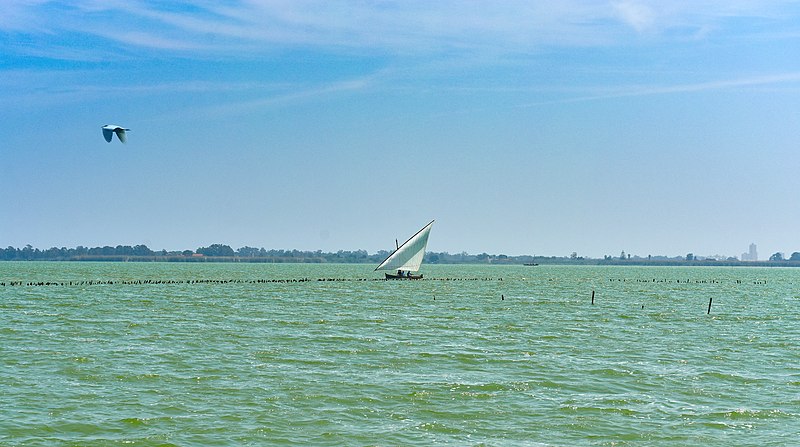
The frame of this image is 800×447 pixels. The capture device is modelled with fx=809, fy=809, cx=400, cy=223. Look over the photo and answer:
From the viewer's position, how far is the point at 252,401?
2712cm

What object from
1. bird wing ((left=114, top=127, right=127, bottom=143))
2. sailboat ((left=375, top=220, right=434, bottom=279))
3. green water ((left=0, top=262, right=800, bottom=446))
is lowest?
green water ((left=0, top=262, right=800, bottom=446))

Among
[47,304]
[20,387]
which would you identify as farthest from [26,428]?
[47,304]

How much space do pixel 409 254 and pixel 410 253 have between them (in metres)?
0.25

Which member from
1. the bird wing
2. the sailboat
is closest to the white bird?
the bird wing

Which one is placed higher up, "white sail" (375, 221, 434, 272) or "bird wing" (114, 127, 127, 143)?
"bird wing" (114, 127, 127, 143)

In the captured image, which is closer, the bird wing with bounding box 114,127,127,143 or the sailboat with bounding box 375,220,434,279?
the bird wing with bounding box 114,127,127,143

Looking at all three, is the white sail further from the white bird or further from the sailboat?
the white bird

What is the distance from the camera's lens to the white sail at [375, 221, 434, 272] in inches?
5502

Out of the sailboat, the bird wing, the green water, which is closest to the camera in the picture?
the green water

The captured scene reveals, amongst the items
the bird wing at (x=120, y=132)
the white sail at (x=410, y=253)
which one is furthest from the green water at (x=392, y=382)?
the white sail at (x=410, y=253)

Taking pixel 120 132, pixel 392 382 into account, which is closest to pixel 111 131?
pixel 120 132

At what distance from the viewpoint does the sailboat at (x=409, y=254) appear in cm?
13975

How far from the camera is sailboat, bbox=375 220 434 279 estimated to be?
13975 centimetres

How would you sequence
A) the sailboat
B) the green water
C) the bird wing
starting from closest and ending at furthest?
the green water, the bird wing, the sailboat
